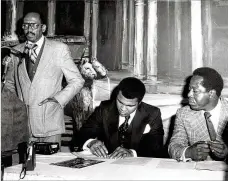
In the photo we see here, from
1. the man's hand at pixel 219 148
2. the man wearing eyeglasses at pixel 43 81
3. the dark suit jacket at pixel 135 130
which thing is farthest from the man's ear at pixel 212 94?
the man wearing eyeglasses at pixel 43 81

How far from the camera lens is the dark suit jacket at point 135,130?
293 centimetres

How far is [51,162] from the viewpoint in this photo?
2.02m

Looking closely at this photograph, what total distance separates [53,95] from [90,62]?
3.08ft

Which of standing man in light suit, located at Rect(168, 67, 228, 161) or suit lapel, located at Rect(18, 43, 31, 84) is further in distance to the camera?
suit lapel, located at Rect(18, 43, 31, 84)

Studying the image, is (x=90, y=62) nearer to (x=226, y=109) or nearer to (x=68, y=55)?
(x=68, y=55)

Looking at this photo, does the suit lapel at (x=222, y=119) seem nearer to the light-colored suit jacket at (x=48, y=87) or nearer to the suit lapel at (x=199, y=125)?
the suit lapel at (x=199, y=125)

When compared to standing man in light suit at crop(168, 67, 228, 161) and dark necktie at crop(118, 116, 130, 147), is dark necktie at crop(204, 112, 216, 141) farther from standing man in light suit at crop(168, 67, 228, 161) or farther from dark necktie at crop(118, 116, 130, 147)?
dark necktie at crop(118, 116, 130, 147)

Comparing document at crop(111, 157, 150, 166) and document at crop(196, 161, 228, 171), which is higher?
document at crop(196, 161, 228, 171)

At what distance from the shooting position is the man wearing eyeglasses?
3.17 metres

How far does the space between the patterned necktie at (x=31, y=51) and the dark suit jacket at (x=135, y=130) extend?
88 centimetres

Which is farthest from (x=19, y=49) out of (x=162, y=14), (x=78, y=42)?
(x=162, y=14)

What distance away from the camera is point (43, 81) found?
321 centimetres

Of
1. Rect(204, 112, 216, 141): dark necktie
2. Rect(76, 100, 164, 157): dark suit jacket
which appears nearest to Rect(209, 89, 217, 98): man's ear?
Rect(204, 112, 216, 141): dark necktie

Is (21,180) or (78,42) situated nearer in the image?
(21,180)
